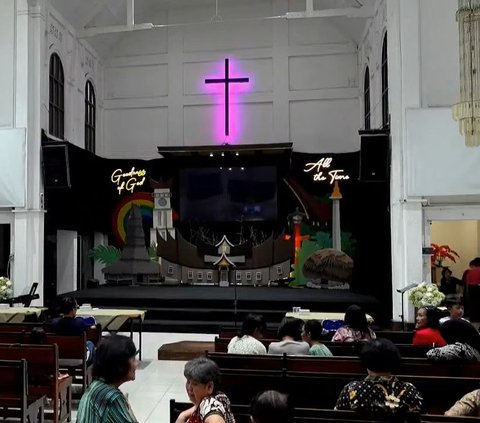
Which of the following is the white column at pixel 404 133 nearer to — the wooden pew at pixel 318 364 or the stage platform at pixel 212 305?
the stage platform at pixel 212 305

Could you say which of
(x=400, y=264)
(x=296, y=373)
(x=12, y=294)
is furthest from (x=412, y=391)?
(x=12, y=294)

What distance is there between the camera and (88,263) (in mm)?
15211

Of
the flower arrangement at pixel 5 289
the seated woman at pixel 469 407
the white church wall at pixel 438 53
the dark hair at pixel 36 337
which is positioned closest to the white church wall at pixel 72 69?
the flower arrangement at pixel 5 289

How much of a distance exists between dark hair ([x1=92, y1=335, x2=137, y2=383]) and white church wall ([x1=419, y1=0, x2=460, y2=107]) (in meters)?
8.43

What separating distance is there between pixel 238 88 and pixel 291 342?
12326mm

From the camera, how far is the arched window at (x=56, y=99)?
40.7 ft

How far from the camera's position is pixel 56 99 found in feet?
41.8

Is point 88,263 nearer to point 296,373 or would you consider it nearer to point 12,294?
point 12,294

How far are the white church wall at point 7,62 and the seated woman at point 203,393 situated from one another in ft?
32.6

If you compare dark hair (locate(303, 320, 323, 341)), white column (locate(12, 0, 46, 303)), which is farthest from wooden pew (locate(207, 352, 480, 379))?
white column (locate(12, 0, 46, 303))

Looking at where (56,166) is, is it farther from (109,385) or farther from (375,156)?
(109,385)

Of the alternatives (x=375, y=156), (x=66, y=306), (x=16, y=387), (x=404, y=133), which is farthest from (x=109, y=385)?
(x=375, y=156)

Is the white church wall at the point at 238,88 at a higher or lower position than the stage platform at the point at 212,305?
higher

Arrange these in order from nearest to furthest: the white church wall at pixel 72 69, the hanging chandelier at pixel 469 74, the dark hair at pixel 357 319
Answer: the dark hair at pixel 357 319 → the hanging chandelier at pixel 469 74 → the white church wall at pixel 72 69
